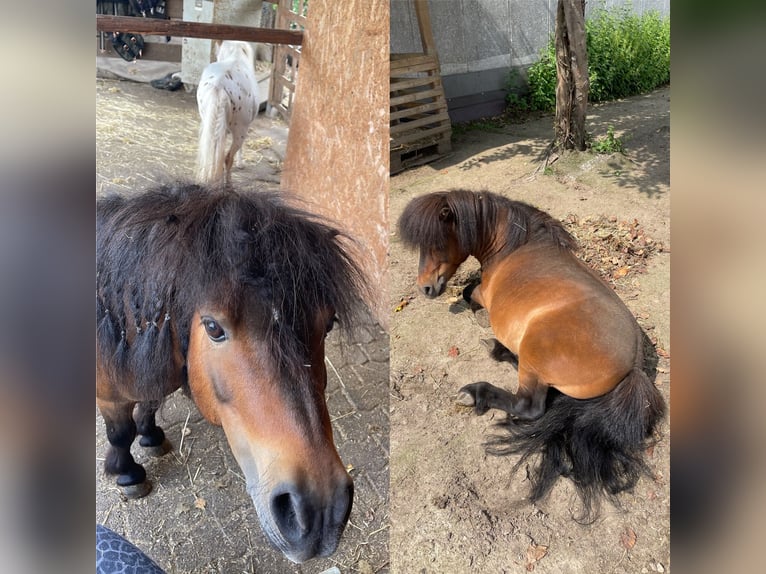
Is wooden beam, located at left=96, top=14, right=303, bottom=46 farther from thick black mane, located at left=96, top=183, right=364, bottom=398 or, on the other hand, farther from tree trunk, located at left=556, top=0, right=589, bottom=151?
tree trunk, located at left=556, top=0, right=589, bottom=151

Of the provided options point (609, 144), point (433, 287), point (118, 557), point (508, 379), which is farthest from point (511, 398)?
point (118, 557)

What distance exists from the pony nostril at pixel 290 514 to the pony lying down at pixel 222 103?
0.46m

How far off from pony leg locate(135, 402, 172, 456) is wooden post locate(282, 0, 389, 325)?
438mm

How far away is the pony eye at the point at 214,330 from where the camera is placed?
0.65 m

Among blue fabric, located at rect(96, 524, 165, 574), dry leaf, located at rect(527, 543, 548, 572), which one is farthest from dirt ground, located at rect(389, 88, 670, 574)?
blue fabric, located at rect(96, 524, 165, 574)

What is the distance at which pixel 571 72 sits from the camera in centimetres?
83

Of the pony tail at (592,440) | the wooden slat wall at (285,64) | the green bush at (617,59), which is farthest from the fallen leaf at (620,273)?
the wooden slat wall at (285,64)

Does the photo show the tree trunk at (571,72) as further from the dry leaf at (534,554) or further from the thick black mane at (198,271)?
the dry leaf at (534,554)

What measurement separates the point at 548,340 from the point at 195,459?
2.26ft

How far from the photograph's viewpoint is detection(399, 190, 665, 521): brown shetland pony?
3.05 feet
